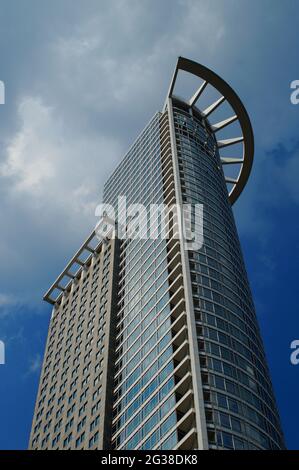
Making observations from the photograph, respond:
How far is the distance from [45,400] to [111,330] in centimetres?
1608

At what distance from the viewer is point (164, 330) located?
2734 inches

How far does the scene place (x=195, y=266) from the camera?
7456 cm

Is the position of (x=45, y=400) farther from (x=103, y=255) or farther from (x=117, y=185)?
(x=117, y=185)
